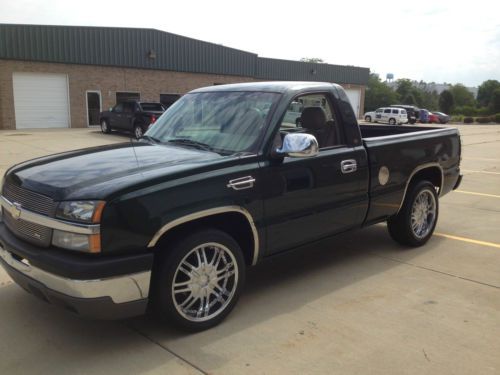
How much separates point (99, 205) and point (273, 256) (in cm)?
164

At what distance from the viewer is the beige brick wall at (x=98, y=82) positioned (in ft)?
82.8

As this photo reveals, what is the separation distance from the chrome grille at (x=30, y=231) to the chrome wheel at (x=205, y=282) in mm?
886

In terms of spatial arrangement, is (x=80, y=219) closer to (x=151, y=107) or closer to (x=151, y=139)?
(x=151, y=139)

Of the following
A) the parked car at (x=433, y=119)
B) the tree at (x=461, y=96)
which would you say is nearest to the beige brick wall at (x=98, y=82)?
the parked car at (x=433, y=119)

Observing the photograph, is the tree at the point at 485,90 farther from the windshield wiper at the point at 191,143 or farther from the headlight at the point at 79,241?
the headlight at the point at 79,241

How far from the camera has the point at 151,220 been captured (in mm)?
3092

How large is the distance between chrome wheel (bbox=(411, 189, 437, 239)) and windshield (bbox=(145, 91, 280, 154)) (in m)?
2.40

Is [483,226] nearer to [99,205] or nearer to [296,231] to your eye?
[296,231]

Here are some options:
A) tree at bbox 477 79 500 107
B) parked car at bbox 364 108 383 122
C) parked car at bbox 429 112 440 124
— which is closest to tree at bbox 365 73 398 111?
tree at bbox 477 79 500 107

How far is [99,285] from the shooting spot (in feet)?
9.57

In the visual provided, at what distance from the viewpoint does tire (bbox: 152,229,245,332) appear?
10.7 ft

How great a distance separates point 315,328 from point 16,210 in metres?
2.37

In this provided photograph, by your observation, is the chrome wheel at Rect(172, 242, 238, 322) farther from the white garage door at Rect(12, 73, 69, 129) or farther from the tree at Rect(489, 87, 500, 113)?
the tree at Rect(489, 87, 500, 113)

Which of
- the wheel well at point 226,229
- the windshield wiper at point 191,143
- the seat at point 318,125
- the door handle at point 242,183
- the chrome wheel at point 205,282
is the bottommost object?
the chrome wheel at point 205,282
